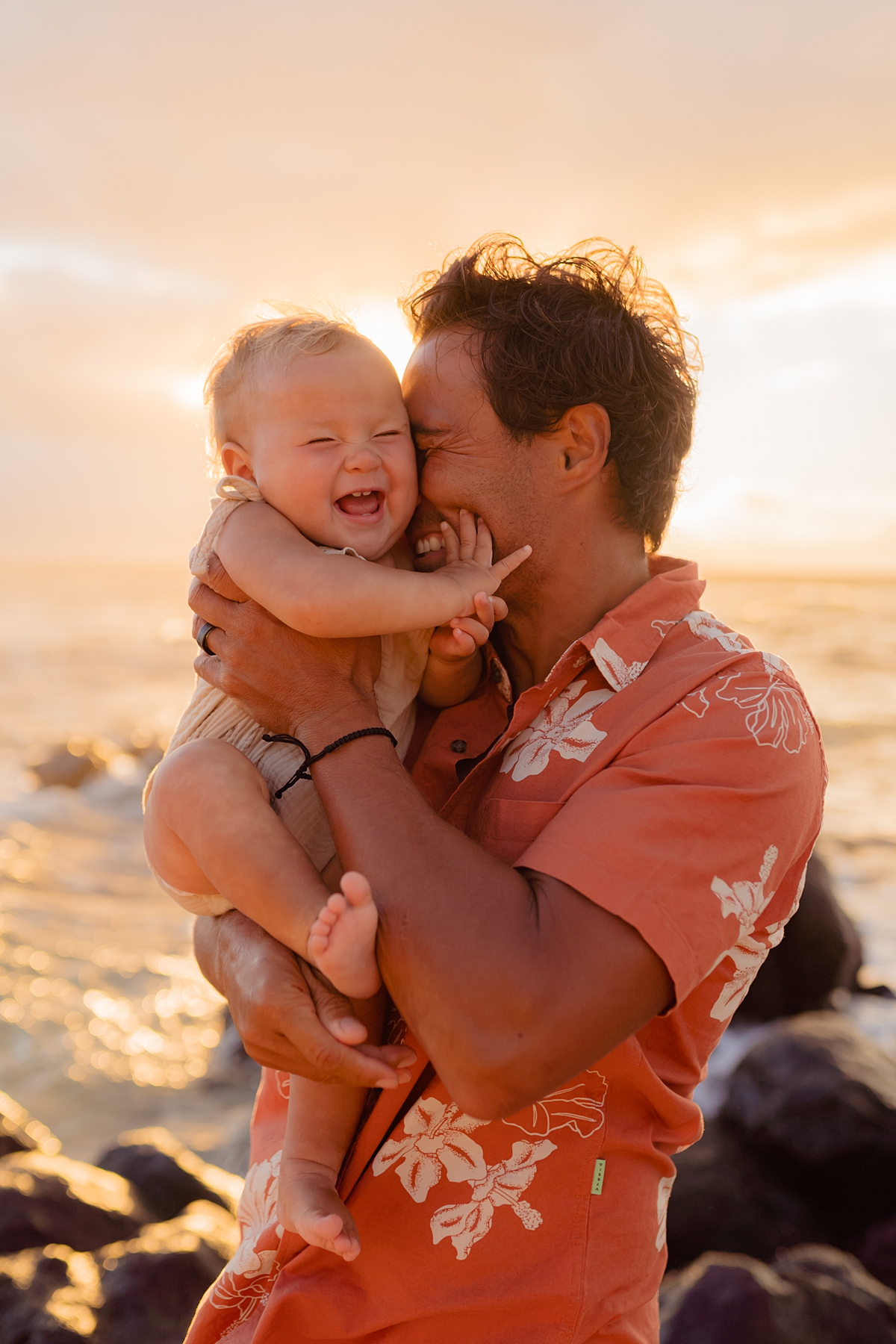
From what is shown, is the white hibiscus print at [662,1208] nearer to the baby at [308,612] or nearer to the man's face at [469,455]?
the baby at [308,612]

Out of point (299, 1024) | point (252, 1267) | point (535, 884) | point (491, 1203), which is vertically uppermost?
point (535, 884)

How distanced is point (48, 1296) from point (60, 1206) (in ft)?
1.82

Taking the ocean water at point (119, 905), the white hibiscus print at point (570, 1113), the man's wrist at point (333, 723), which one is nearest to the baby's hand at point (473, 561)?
the man's wrist at point (333, 723)

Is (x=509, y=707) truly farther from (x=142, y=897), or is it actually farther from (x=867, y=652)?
(x=867, y=652)

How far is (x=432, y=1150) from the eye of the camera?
6.12ft

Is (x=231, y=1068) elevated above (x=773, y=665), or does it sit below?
below

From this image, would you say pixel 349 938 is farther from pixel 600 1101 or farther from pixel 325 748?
pixel 600 1101

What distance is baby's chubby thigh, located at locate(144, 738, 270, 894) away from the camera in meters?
2.06

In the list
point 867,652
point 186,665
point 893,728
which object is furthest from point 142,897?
point 867,652

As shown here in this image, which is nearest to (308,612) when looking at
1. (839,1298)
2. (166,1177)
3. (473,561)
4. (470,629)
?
(470,629)

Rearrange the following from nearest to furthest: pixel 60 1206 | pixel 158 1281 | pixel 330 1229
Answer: pixel 330 1229 → pixel 158 1281 → pixel 60 1206

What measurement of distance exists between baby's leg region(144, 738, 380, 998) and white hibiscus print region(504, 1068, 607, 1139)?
0.40m

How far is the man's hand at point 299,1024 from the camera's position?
1.79 meters

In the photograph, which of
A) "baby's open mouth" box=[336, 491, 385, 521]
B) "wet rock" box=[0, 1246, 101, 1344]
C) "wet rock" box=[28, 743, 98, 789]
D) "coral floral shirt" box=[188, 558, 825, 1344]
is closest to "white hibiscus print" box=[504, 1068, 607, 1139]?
"coral floral shirt" box=[188, 558, 825, 1344]
